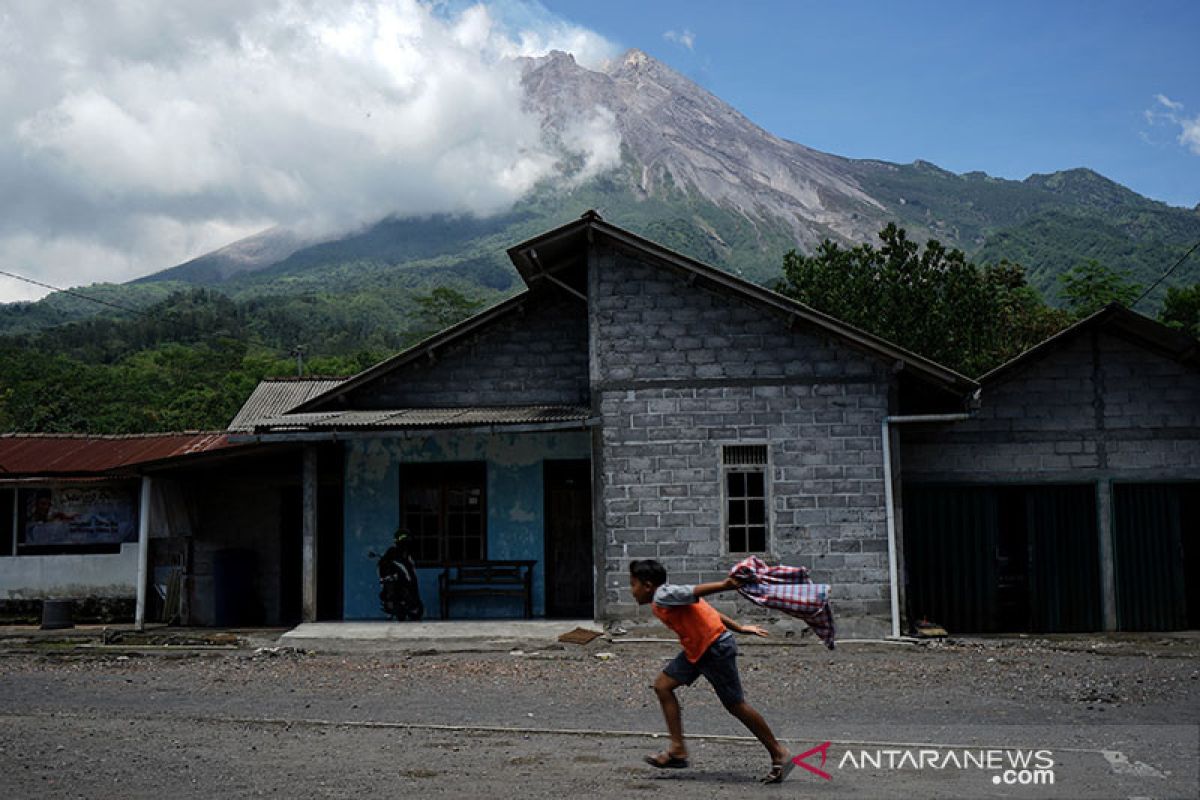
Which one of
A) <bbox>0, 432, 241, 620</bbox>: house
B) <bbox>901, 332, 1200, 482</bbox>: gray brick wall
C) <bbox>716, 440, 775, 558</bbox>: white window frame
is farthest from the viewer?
<bbox>0, 432, 241, 620</bbox>: house

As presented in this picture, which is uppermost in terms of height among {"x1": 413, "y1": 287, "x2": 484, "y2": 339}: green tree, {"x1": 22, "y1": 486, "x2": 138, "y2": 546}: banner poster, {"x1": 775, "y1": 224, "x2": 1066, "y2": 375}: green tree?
{"x1": 413, "y1": 287, "x2": 484, "y2": 339}: green tree

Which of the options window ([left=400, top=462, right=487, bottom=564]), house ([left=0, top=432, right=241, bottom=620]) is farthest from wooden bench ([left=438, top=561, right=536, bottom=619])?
house ([left=0, top=432, right=241, bottom=620])

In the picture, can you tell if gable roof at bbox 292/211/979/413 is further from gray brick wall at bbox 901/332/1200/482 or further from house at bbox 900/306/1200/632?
house at bbox 900/306/1200/632

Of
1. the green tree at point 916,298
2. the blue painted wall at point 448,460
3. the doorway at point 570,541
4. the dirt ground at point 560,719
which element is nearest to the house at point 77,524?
the blue painted wall at point 448,460

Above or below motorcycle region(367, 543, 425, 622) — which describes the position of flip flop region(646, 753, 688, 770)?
below

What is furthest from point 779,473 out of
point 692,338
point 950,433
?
point 950,433

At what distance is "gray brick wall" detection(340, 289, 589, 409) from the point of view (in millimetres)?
16672

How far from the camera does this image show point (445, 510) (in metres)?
16.4

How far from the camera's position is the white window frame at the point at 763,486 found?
1463 centimetres

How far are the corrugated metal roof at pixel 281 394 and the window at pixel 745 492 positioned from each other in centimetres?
826

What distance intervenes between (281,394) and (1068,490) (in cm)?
1357

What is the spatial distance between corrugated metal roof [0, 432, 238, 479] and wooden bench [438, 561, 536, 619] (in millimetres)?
3844

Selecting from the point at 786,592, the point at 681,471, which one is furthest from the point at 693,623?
the point at 681,471

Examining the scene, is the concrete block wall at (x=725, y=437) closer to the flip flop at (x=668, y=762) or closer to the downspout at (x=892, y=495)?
the downspout at (x=892, y=495)
